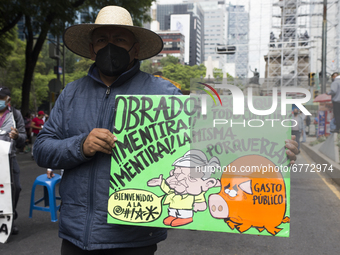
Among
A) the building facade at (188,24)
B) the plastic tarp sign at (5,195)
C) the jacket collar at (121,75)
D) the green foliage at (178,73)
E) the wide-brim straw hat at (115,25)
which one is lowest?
the plastic tarp sign at (5,195)

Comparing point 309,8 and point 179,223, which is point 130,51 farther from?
point 309,8

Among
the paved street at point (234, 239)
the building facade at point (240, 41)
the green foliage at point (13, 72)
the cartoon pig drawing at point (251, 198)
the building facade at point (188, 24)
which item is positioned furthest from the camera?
the building facade at point (188, 24)

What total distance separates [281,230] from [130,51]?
1.27 meters

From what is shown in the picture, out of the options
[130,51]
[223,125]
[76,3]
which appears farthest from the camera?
[76,3]

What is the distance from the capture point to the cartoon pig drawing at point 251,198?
170cm

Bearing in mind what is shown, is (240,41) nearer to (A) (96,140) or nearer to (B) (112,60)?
(B) (112,60)

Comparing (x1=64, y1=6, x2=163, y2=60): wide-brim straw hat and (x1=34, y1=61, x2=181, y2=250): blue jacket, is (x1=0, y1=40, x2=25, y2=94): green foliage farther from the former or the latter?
(x1=34, y1=61, x2=181, y2=250): blue jacket

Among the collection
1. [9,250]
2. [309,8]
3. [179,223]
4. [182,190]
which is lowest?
[9,250]

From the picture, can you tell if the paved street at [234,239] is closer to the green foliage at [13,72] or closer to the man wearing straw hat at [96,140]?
the man wearing straw hat at [96,140]

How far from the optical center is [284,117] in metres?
1.77

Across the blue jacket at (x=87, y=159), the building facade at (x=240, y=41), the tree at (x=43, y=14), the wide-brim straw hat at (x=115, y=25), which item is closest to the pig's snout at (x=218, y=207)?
the blue jacket at (x=87, y=159)

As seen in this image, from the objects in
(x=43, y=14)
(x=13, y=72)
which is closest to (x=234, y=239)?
(x=43, y=14)

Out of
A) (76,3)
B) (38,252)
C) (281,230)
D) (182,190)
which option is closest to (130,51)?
(182,190)

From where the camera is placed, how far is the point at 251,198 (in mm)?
1721
